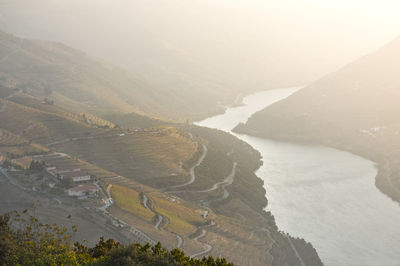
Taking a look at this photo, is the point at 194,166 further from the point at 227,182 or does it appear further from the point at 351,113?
the point at 351,113

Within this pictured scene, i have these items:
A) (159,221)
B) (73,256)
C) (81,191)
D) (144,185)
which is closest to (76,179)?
(81,191)

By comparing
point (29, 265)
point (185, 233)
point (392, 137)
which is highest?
point (392, 137)

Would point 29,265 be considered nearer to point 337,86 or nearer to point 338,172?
point 338,172

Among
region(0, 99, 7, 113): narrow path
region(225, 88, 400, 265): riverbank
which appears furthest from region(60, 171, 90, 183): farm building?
region(0, 99, 7, 113): narrow path

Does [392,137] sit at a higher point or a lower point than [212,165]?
higher

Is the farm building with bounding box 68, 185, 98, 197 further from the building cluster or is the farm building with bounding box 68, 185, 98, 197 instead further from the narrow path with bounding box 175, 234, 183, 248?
the narrow path with bounding box 175, 234, 183, 248

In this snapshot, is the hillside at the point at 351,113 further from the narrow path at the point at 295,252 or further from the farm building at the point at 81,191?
the farm building at the point at 81,191

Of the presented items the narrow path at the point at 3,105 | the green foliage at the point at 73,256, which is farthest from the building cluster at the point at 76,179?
the green foliage at the point at 73,256

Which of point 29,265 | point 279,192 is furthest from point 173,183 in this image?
point 29,265
